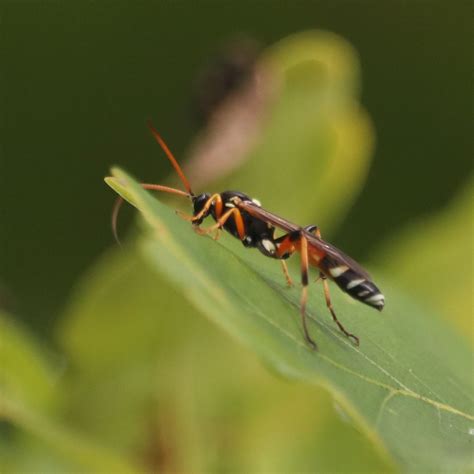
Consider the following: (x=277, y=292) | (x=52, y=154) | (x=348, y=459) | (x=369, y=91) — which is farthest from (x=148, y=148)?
(x=277, y=292)

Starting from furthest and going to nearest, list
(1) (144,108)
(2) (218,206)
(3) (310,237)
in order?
1. (1) (144,108)
2. (2) (218,206)
3. (3) (310,237)

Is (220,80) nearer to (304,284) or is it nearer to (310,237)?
(310,237)

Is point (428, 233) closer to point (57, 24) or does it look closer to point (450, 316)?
point (450, 316)

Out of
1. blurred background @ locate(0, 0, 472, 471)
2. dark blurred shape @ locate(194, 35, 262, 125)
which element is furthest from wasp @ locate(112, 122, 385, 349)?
blurred background @ locate(0, 0, 472, 471)

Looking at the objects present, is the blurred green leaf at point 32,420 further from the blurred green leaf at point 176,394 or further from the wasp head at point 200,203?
the wasp head at point 200,203

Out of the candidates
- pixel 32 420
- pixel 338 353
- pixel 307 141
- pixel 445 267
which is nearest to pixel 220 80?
pixel 307 141

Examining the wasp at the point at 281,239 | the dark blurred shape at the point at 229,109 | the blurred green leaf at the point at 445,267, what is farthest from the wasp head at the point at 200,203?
the blurred green leaf at the point at 445,267
